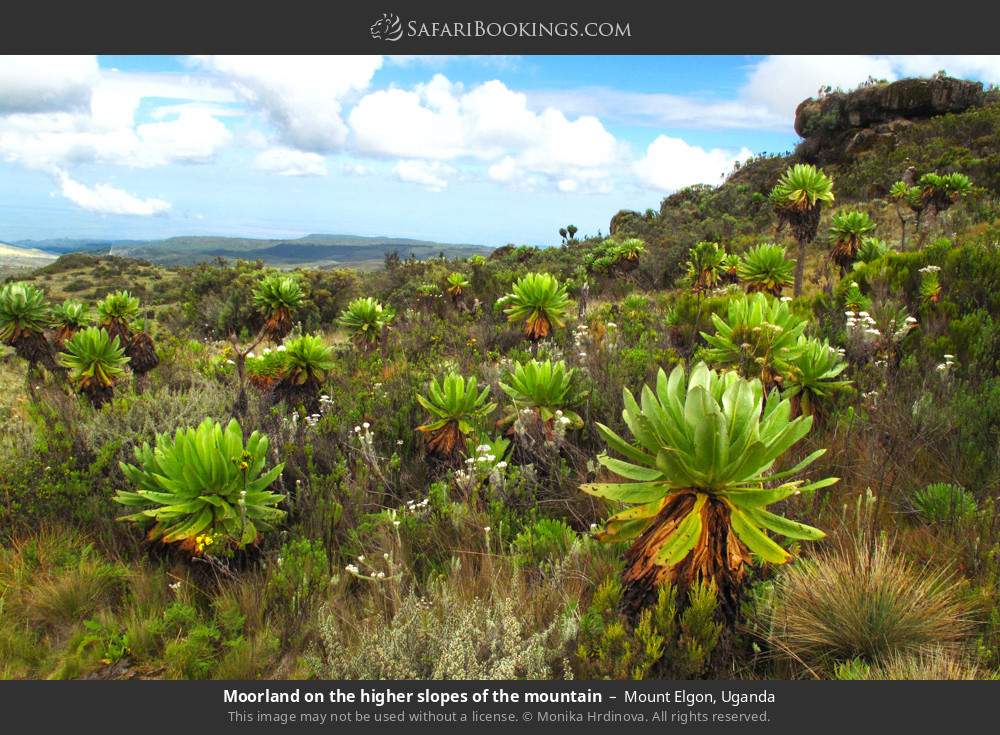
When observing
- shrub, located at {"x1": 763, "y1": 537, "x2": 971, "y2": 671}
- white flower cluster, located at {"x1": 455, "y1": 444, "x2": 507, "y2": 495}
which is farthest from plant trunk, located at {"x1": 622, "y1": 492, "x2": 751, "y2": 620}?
white flower cluster, located at {"x1": 455, "y1": 444, "x2": 507, "y2": 495}

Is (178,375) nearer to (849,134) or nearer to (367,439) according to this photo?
(367,439)

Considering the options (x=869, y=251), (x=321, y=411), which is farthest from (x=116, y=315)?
(x=869, y=251)

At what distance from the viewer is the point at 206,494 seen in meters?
3.00

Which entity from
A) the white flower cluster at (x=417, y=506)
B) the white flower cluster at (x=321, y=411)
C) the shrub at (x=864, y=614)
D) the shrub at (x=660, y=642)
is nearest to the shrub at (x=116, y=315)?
the white flower cluster at (x=321, y=411)

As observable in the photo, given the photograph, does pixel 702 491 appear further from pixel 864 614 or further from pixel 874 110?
pixel 874 110

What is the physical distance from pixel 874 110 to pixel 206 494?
33236 millimetres

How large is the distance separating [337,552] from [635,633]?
6.65 ft

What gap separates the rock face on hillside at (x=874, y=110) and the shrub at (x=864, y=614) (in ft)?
95.9

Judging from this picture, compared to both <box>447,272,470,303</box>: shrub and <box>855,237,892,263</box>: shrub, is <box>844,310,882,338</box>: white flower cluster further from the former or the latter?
<box>447,272,470,303</box>: shrub

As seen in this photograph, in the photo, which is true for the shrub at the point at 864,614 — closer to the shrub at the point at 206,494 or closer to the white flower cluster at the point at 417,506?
the white flower cluster at the point at 417,506

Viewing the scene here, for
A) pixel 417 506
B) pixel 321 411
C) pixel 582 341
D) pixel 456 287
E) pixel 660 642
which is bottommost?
pixel 417 506

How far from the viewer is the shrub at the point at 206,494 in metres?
2.89

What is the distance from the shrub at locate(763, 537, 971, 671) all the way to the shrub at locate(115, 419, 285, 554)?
8.48 ft


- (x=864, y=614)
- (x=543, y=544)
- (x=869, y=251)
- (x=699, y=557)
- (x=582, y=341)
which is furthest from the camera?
(x=869, y=251)
